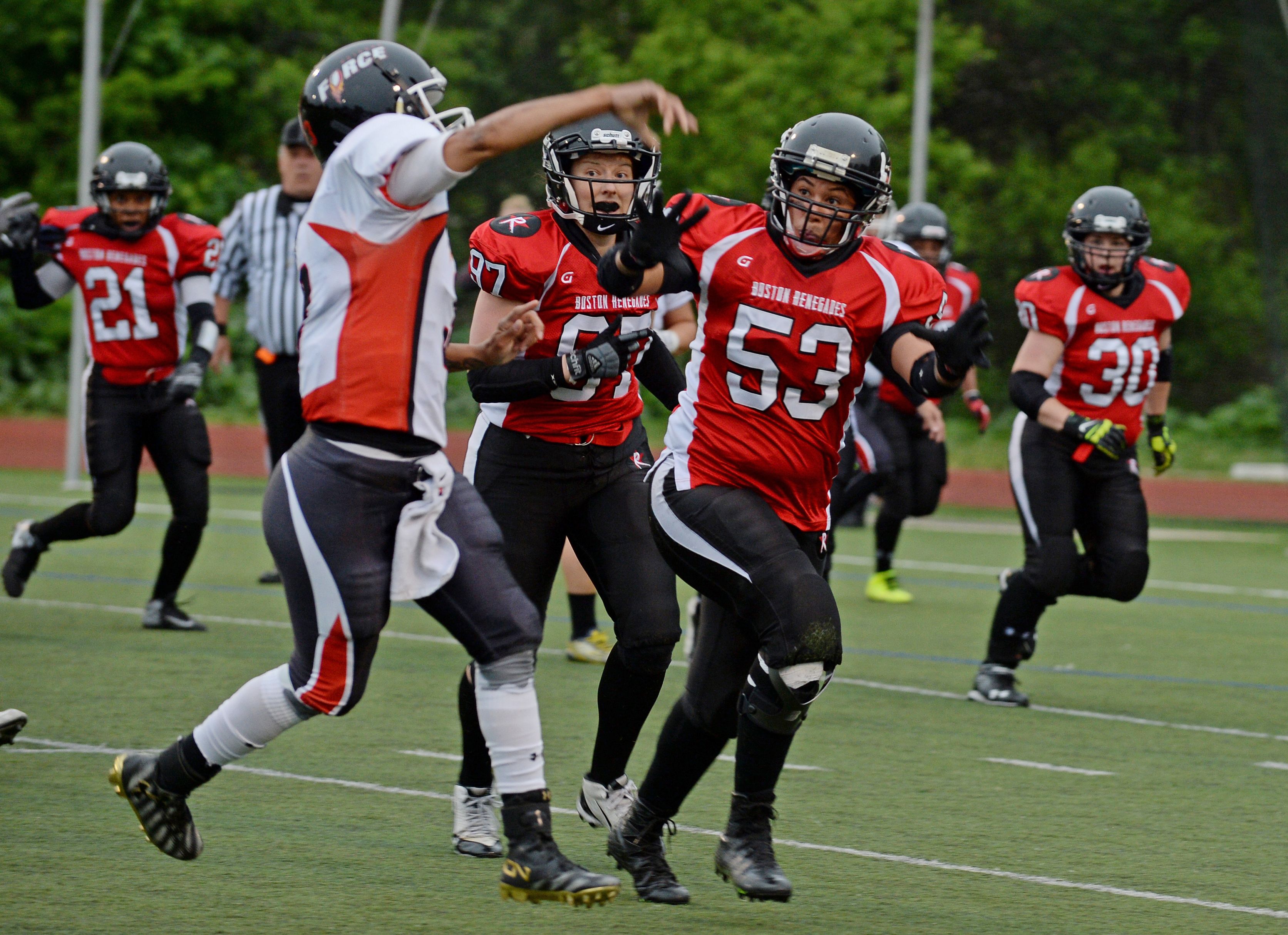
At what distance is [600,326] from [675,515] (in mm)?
725

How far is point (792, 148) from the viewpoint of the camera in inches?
166

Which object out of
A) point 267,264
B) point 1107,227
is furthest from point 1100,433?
point 267,264

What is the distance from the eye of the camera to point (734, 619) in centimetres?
427

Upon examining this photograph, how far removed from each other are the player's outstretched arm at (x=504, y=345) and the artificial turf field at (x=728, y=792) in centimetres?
118

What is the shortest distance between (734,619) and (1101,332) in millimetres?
2990

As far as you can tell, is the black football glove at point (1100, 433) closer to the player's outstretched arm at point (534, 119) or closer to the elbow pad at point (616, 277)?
the elbow pad at point (616, 277)

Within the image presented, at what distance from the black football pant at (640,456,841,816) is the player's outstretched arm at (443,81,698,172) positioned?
3.52 feet

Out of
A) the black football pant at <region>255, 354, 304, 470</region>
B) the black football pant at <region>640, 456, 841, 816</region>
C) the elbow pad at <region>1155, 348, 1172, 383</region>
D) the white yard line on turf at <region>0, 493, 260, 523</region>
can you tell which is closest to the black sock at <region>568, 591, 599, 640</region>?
the black football pant at <region>255, 354, 304, 470</region>

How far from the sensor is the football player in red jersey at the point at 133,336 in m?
7.61

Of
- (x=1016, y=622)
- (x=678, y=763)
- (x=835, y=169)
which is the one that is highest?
(x=835, y=169)

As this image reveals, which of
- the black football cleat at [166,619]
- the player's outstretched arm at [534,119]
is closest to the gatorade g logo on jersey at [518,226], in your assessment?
the player's outstretched arm at [534,119]

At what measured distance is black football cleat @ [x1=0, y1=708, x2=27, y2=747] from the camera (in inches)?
185

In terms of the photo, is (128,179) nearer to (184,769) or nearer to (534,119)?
(184,769)

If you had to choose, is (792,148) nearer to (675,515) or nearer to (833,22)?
(675,515)
